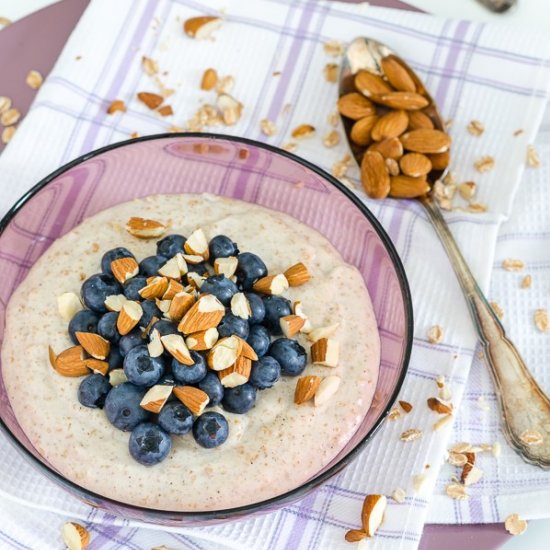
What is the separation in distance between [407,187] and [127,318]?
2.94ft

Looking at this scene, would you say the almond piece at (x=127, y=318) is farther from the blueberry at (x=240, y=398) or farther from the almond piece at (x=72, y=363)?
the blueberry at (x=240, y=398)

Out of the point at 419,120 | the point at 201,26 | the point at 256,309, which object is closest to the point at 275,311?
the point at 256,309

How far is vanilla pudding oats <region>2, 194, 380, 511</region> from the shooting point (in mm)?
1738

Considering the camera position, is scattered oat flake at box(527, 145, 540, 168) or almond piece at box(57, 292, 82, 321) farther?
scattered oat flake at box(527, 145, 540, 168)

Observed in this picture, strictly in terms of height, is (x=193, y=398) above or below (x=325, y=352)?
below

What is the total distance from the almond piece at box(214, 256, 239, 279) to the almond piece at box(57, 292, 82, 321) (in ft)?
1.04

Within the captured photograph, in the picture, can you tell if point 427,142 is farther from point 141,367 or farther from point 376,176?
point 141,367

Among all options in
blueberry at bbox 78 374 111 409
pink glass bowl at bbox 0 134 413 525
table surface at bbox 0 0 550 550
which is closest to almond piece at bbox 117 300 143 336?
blueberry at bbox 78 374 111 409

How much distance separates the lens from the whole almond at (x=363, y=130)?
7.80ft

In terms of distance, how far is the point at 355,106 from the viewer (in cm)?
240

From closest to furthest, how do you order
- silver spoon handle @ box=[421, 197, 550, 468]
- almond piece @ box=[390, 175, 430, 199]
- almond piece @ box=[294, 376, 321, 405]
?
almond piece @ box=[294, 376, 321, 405] → silver spoon handle @ box=[421, 197, 550, 468] → almond piece @ box=[390, 175, 430, 199]

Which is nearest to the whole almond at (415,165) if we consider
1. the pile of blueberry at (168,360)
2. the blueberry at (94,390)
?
the pile of blueberry at (168,360)

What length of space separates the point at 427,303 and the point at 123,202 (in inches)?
32.1

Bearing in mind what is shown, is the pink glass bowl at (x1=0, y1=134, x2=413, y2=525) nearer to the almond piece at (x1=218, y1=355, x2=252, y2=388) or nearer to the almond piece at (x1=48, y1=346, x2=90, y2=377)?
the almond piece at (x1=48, y1=346, x2=90, y2=377)
